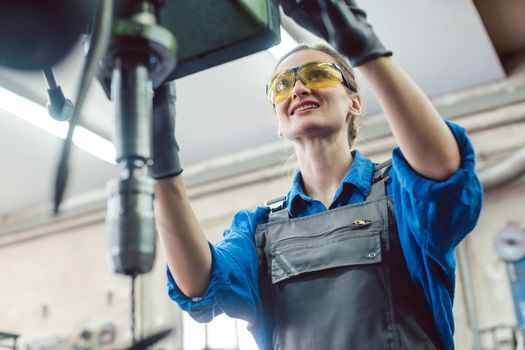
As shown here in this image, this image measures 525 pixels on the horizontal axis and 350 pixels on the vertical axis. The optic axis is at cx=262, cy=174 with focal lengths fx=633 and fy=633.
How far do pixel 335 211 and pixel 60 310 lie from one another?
16.4 feet

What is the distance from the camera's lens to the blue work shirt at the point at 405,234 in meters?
1.03

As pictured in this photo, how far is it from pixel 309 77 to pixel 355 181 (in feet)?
0.86

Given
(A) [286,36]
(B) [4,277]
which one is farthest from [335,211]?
(B) [4,277]

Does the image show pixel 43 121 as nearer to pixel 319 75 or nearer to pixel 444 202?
pixel 319 75

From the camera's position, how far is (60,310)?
5.81 m

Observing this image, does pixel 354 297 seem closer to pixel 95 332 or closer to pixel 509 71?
pixel 509 71

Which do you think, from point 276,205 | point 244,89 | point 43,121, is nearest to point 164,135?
point 276,205

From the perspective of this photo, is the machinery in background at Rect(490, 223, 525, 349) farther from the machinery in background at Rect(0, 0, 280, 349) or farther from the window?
the machinery in background at Rect(0, 0, 280, 349)

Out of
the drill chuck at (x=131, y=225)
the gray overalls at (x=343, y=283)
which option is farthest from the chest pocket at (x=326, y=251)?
the drill chuck at (x=131, y=225)

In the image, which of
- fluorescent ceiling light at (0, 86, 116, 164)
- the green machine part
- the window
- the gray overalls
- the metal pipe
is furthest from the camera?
the window

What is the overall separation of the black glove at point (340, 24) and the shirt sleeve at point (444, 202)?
23 centimetres

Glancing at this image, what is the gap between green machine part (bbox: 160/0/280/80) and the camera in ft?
2.44

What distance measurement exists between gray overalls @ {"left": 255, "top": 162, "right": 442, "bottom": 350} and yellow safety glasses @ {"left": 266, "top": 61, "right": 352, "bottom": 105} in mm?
235

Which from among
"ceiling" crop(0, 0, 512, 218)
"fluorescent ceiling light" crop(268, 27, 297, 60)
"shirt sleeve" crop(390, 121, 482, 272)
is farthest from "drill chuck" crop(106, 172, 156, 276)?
"fluorescent ceiling light" crop(268, 27, 297, 60)
